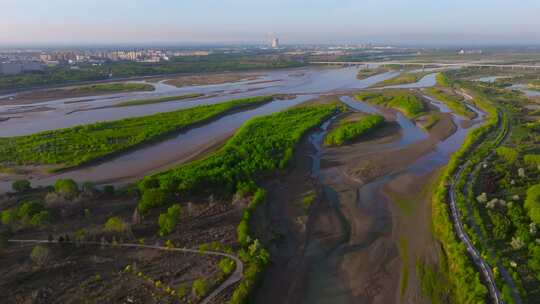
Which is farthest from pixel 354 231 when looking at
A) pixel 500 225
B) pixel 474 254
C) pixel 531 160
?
pixel 531 160

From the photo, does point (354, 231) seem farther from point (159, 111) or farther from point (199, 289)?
point (159, 111)

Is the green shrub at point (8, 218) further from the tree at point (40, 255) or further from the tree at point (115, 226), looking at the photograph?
the tree at point (115, 226)

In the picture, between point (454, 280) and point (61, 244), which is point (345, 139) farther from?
point (61, 244)

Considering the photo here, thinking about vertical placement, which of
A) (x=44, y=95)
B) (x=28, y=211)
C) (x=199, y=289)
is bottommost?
(x=199, y=289)

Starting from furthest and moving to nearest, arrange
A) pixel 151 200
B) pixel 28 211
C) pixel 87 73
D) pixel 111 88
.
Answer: pixel 87 73, pixel 111 88, pixel 151 200, pixel 28 211

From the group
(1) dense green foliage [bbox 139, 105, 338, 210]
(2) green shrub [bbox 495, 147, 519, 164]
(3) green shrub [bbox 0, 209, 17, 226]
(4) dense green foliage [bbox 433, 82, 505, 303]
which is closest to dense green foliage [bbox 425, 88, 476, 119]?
(2) green shrub [bbox 495, 147, 519, 164]

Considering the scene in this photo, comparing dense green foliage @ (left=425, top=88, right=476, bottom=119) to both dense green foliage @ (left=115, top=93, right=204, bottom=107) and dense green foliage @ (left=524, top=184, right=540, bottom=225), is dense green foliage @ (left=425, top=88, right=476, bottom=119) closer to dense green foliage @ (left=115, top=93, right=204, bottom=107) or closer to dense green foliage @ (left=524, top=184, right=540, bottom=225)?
dense green foliage @ (left=524, top=184, right=540, bottom=225)

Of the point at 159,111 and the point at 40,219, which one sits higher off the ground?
the point at 159,111

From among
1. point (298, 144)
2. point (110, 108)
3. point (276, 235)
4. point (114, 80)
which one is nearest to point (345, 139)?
point (298, 144)
